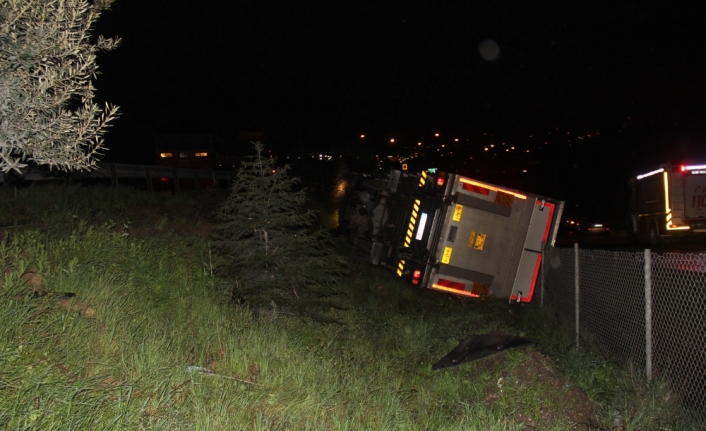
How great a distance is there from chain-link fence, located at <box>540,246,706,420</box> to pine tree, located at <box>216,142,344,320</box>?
3.59 meters

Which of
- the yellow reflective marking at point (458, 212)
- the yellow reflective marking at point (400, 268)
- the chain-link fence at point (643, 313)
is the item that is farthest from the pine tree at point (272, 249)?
the yellow reflective marking at point (400, 268)

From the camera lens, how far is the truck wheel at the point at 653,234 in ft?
72.1

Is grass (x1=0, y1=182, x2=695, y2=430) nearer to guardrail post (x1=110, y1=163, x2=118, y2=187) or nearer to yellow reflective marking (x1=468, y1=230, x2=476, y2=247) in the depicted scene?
yellow reflective marking (x1=468, y1=230, x2=476, y2=247)

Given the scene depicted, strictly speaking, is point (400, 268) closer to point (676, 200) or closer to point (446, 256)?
point (446, 256)

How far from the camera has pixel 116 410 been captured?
383cm

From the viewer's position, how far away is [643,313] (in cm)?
682

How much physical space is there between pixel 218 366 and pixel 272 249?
3.12m

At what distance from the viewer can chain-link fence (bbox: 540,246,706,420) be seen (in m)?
5.90

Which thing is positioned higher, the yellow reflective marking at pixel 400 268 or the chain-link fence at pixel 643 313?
the chain-link fence at pixel 643 313

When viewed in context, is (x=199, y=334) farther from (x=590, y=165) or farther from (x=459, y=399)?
(x=590, y=165)

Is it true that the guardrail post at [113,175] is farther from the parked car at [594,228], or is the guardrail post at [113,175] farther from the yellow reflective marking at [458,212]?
the parked car at [594,228]

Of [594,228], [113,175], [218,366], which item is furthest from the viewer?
[594,228]

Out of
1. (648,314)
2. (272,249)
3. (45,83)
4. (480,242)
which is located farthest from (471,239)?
(45,83)

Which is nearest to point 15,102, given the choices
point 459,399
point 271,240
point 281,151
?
point 271,240
